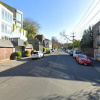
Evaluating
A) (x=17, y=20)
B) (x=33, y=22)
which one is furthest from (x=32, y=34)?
(x=17, y=20)

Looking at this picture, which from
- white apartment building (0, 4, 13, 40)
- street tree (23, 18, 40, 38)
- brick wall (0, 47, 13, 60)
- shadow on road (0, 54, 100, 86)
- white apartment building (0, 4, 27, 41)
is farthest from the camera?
Result: street tree (23, 18, 40, 38)

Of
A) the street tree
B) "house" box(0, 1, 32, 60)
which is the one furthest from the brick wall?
the street tree

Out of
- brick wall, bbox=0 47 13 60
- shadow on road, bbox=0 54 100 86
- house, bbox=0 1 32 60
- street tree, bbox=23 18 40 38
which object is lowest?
shadow on road, bbox=0 54 100 86

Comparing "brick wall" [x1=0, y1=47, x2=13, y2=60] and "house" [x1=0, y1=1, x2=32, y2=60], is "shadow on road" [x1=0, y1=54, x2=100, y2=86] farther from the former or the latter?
"house" [x1=0, y1=1, x2=32, y2=60]

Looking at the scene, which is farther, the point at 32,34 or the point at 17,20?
the point at 32,34

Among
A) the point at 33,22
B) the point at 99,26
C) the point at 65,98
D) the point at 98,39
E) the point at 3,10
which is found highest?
the point at 33,22

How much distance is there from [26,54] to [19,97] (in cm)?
2500

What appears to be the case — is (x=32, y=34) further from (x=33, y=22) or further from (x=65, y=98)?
(x=65, y=98)

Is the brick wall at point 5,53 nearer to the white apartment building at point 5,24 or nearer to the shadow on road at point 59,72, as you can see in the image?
the white apartment building at point 5,24

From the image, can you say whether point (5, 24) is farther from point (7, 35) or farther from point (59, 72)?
point (59, 72)

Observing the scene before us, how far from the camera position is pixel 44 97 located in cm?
491

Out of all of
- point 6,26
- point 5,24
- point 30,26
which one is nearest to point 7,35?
point 6,26

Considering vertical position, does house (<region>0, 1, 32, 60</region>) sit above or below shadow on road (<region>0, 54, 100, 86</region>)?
above

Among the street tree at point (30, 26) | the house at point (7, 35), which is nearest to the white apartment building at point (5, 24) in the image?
the house at point (7, 35)
